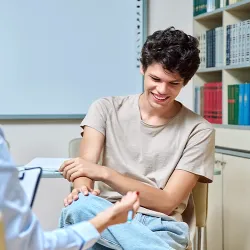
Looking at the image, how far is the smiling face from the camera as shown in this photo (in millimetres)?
1670

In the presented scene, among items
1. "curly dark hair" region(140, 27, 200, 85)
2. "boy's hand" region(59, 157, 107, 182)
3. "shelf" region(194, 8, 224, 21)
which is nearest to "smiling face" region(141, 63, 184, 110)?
"curly dark hair" region(140, 27, 200, 85)

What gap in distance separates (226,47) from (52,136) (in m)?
1.28

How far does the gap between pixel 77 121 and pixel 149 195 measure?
161 centimetres

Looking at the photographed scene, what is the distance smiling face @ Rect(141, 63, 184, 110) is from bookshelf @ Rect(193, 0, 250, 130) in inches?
39.4

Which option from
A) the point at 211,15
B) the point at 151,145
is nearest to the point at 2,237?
the point at 151,145

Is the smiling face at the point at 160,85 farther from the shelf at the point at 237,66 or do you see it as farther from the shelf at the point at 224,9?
the shelf at the point at 224,9

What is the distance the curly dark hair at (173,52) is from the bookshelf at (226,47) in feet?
3.28

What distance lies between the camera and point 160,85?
168 centimetres

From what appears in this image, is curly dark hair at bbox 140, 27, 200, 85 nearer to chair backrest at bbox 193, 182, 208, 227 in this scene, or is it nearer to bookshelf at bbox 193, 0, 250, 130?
chair backrest at bbox 193, 182, 208, 227

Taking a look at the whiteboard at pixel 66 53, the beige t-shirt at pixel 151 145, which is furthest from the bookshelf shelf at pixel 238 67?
the beige t-shirt at pixel 151 145

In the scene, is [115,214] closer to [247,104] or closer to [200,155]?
[200,155]

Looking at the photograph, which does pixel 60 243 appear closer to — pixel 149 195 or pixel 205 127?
pixel 149 195

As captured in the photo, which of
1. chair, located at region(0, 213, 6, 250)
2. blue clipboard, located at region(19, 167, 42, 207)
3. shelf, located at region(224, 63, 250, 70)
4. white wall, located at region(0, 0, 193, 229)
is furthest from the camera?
white wall, located at region(0, 0, 193, 229)

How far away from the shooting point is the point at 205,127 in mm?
1751
